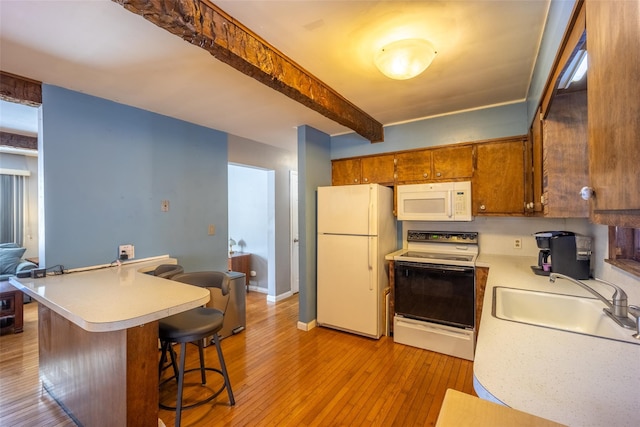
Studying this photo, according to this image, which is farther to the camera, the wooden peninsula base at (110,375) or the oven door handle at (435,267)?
the oven door handle at (435,267)

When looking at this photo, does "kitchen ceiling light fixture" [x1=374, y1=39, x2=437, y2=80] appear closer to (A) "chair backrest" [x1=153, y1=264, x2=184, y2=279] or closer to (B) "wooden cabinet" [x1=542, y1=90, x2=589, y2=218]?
(B) "wooden cabinet" [x1=542, y1=90, x2=589, y2=218]

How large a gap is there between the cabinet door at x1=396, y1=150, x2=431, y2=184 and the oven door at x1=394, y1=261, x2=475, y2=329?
0.95 m

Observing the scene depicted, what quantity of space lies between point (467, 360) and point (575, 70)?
241 centimetres

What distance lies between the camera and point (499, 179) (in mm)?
2740

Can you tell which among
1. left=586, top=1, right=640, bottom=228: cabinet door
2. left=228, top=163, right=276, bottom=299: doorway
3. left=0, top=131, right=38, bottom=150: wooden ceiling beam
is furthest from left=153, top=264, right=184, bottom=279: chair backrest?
left=0, top=131, right=38, bottom=150: wooden ceiling beam

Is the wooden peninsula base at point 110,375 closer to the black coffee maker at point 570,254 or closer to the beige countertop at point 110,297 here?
the beige countertop at point 110,297

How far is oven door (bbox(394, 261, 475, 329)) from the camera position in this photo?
2.62 metres

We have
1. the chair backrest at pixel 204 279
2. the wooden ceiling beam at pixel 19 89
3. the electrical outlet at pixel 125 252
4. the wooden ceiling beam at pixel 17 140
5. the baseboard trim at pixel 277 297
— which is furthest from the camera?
the baseboard trim at pixel 277 297

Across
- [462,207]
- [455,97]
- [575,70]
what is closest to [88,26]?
[575,70]

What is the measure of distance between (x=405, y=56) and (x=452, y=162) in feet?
5.20

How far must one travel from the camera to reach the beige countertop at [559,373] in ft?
2.27

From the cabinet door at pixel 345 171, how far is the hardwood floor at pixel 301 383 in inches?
72.8

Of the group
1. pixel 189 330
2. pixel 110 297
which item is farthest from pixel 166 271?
pixel 189 330

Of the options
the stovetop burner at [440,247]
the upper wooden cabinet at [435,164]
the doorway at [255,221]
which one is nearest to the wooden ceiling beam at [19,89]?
the doorway at [255,221]
